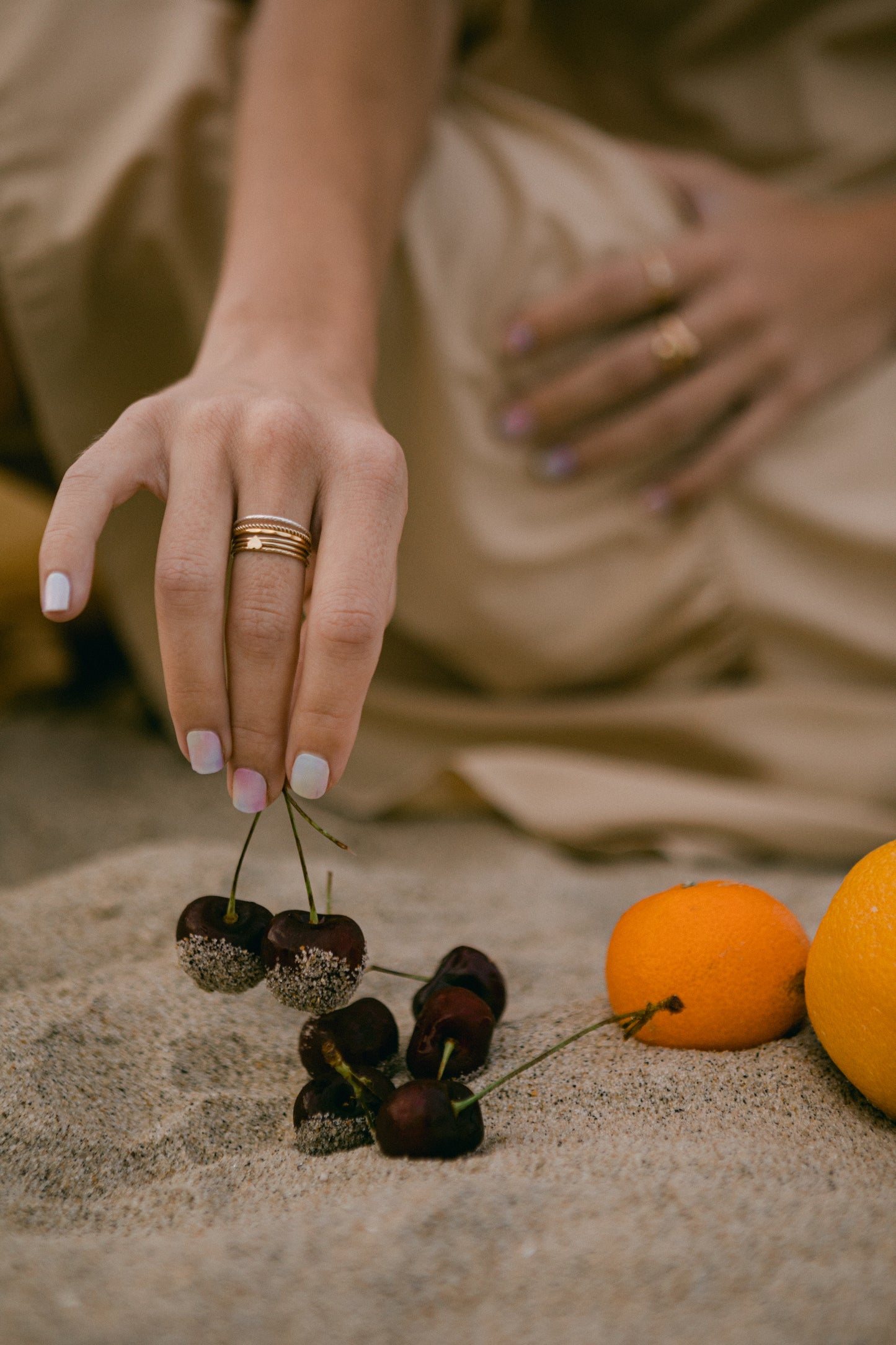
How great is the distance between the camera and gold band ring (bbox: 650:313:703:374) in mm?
1483

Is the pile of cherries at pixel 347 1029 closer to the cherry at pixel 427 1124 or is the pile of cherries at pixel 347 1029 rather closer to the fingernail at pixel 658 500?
the cherry at pixel 427 1124

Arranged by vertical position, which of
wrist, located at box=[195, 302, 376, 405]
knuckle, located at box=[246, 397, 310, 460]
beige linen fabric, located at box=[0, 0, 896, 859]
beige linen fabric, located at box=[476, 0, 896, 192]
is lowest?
beige linen fabric, located at box=[0, 0, 896, 859]

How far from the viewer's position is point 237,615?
66cm

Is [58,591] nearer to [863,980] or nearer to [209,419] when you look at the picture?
[209,419]

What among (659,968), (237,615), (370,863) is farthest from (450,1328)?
(370,863)

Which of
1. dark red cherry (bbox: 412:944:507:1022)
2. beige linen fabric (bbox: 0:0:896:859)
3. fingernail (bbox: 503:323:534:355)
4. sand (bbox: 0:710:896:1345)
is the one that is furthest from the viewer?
fingernail (bbox: 503:323:534:355)

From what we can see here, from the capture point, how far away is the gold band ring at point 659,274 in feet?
4.82

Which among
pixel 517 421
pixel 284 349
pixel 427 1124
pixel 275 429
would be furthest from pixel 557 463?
pixel 427 1124

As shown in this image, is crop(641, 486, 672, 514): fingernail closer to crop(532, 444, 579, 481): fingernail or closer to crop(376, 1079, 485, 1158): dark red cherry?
crop(532, 444, 579, 481): fingernail

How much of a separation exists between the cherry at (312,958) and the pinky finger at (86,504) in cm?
21

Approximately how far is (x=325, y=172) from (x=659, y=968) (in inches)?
34.8

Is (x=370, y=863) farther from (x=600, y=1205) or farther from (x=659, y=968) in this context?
(x=600, y=1205)

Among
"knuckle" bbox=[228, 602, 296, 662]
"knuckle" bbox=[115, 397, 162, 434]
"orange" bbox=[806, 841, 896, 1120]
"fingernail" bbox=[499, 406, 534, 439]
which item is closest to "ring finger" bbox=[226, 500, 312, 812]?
"knuckle" bbox=[228, 602, 296, 662]

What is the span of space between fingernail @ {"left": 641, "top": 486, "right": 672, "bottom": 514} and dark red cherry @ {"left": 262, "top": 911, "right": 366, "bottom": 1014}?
1.02m
